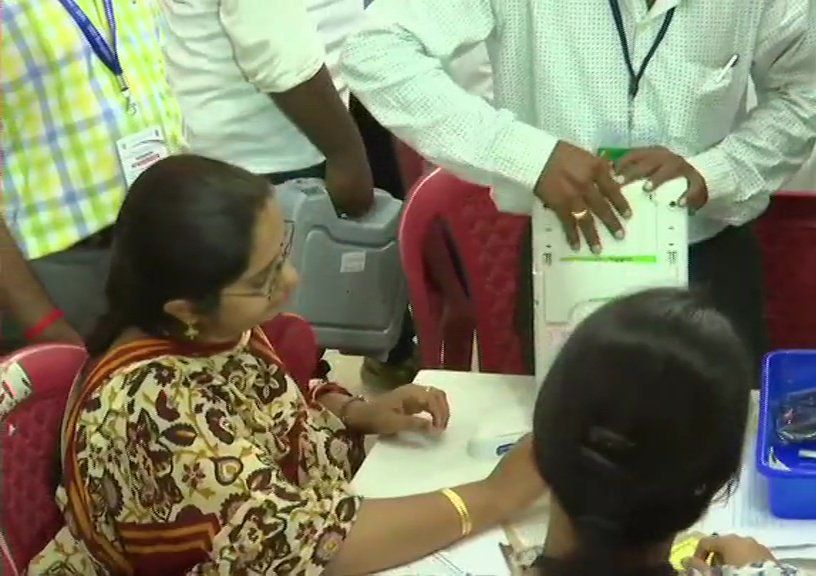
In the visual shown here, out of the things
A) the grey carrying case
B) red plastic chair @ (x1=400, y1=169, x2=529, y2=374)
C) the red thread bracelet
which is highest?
the red thread bracelet

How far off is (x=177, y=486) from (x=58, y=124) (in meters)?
0.66

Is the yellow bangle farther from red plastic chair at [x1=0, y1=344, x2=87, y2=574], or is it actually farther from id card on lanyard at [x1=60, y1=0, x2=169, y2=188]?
id card on lanyard at [x1=60, y1=0, x2=169, y2=188]

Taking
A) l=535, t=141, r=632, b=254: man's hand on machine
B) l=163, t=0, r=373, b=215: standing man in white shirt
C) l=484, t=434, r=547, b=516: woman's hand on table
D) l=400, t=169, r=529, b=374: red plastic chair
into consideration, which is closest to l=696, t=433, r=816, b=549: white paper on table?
l=484, t=434, r=547, b=516: woman's hand on table

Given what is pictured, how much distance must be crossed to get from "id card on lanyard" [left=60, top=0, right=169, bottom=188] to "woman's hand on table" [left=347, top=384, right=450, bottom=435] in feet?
1.51

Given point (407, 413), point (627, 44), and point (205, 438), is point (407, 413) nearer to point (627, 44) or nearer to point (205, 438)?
point (205, 438)

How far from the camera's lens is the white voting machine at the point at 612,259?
4.26ft

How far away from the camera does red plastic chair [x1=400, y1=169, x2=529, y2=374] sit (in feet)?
6.24

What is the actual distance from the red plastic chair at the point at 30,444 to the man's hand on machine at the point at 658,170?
2.13 feet

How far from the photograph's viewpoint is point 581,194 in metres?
1.32

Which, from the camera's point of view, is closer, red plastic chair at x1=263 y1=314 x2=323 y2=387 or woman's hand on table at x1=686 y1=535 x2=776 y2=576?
woman's hand on table at x1=686 y1=535 x2=776 y2=576

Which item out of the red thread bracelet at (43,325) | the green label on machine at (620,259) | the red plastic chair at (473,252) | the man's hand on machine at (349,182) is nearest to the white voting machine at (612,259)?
the green label on machine at (620,259)

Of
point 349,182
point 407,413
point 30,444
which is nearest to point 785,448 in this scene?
point 407,413

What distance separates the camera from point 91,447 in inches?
47.1

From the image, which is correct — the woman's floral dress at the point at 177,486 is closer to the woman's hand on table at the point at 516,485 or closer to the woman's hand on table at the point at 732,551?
the woman's hand on table at the point at 516,485
